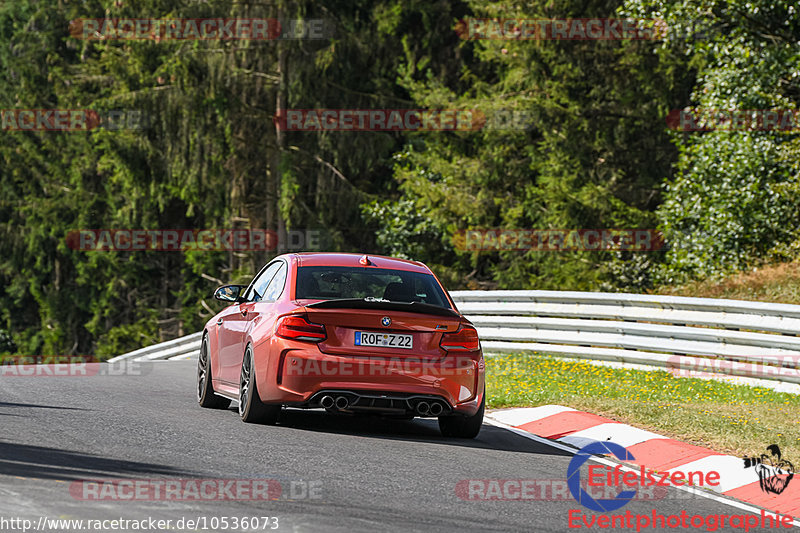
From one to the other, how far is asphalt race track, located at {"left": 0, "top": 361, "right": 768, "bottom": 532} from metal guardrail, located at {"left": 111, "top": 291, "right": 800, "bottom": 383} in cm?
499

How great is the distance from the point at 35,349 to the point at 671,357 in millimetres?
45898

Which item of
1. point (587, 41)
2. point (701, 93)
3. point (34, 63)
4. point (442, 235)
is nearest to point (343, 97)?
point (442, 235)

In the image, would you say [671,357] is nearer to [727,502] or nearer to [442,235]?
[727,502]

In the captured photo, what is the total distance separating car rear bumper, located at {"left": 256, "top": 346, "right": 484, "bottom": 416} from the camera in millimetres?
9250

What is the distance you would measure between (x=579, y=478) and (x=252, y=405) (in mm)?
2987

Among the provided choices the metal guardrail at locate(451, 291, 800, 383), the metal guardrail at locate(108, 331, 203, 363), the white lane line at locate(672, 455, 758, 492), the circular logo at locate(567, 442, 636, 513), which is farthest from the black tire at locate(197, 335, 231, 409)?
the metal guardrail at locate(108, 331, 203, 363)

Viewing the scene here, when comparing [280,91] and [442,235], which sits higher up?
[280,91]

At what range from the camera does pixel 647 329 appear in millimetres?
16438

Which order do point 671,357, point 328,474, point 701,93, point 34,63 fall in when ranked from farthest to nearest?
1. point 34,63
2. point 701,93
3. point 671,357
4. point 328,474

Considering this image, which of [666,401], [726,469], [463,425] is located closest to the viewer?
[726,469]

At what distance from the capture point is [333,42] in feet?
119

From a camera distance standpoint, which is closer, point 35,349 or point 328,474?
point 328,474

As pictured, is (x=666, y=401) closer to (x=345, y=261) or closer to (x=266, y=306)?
(x=345, y=261)

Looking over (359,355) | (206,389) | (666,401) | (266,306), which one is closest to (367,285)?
(266,306)
